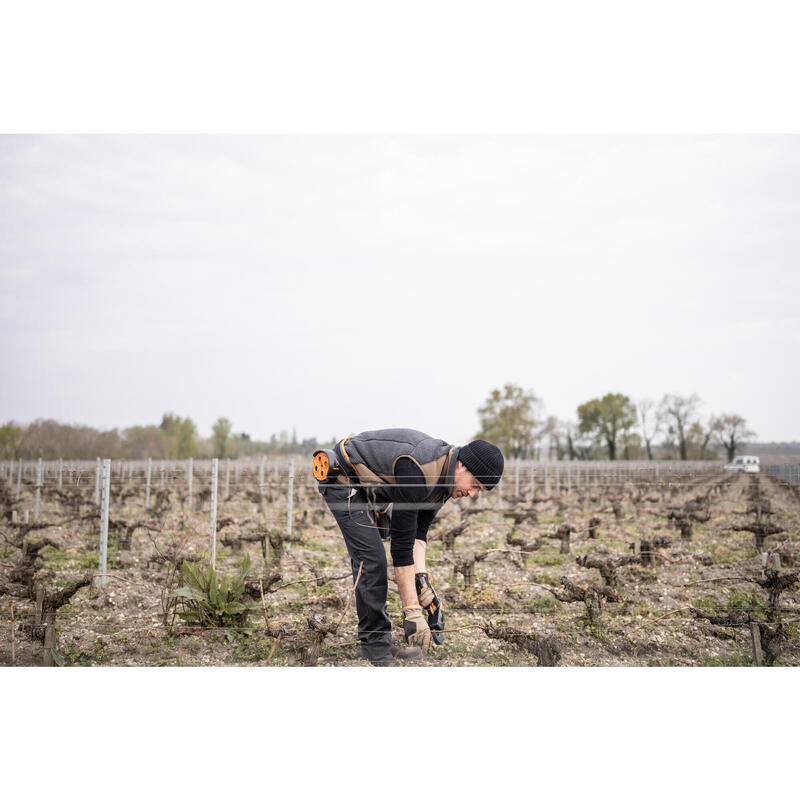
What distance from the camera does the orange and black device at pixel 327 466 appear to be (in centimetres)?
332

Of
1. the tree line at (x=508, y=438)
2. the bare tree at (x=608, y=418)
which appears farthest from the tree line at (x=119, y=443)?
the bare tree at (x=608, y=418)

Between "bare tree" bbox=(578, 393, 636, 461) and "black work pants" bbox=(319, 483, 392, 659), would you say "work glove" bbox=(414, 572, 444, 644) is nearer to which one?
"black work pants" bbox=(319, 483, 392, 659)

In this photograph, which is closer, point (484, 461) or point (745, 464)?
point (484, 461)

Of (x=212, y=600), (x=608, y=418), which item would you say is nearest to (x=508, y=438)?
(x=608, y=418)

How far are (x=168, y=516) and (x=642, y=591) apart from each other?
8233 millimetres

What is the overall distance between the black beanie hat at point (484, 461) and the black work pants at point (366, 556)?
0.61 metres

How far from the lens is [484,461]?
10.4 feet

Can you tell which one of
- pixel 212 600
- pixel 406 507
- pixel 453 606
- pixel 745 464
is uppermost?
pixel 745 464

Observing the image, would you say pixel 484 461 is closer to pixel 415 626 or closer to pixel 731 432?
pixel 415 626

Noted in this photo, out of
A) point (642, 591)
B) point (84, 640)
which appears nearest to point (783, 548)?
point (642, 591)

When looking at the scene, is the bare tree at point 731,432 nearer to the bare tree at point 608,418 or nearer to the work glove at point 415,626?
the work glove at point 415,626

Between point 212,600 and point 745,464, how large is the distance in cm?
638

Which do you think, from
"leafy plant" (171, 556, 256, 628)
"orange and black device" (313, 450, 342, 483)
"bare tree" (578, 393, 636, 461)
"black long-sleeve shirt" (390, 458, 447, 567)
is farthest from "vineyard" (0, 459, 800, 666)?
"bare tree" (578, 393, 636, 461)

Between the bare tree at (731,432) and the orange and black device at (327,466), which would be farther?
the bare tree at (731,432)
